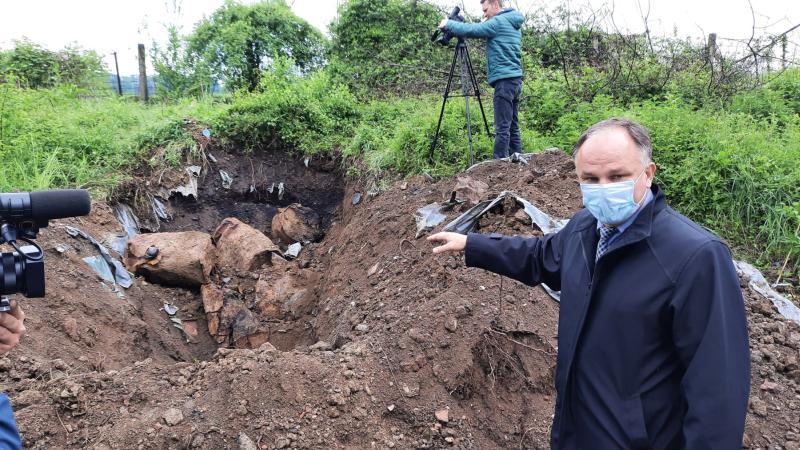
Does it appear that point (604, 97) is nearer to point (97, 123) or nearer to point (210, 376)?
point (210, 376)

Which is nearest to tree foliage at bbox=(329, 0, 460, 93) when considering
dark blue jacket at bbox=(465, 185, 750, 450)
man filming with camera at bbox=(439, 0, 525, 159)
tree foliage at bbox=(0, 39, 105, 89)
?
man filming with camera at bbox=(439, 0, 525, 159)

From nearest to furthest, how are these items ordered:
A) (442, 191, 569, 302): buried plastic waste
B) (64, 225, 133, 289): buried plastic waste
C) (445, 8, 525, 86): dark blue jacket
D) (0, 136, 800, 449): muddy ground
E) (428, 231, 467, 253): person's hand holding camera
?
(428, 231, 467, 253): person's hand holding camera < (0, 136, 800, 449): muddy ground < (442, 191, 569, 302): buried plastic waste < (64, 225, 133, 289): buried plastic waste < (445, 8, 525, 86): dark blue jacket

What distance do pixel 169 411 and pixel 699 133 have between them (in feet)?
18.7

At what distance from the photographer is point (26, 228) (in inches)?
60.0

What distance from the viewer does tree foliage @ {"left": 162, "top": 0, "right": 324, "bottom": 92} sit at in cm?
1091

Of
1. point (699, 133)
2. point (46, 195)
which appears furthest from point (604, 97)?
point (46, 195)

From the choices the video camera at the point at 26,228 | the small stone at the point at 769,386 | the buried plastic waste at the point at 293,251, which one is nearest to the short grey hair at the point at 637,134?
the video camera at the point at 26,228

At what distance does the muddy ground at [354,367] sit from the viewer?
2.93 metres

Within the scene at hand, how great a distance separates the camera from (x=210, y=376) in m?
3.21

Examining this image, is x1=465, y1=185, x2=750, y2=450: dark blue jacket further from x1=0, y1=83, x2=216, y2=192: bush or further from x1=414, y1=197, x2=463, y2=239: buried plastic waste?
x1=0, y1=83, x2=216, y2=192: bush

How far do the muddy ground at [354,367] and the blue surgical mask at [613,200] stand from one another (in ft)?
5.79

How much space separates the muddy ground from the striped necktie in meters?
1.63

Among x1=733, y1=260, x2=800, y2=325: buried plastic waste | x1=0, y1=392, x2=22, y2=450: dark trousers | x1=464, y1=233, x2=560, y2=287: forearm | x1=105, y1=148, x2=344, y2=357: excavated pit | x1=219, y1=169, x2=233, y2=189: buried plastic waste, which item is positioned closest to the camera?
x1=0, y1=392, x2=22, y2=450: dark trousers

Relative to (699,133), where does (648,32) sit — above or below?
above
